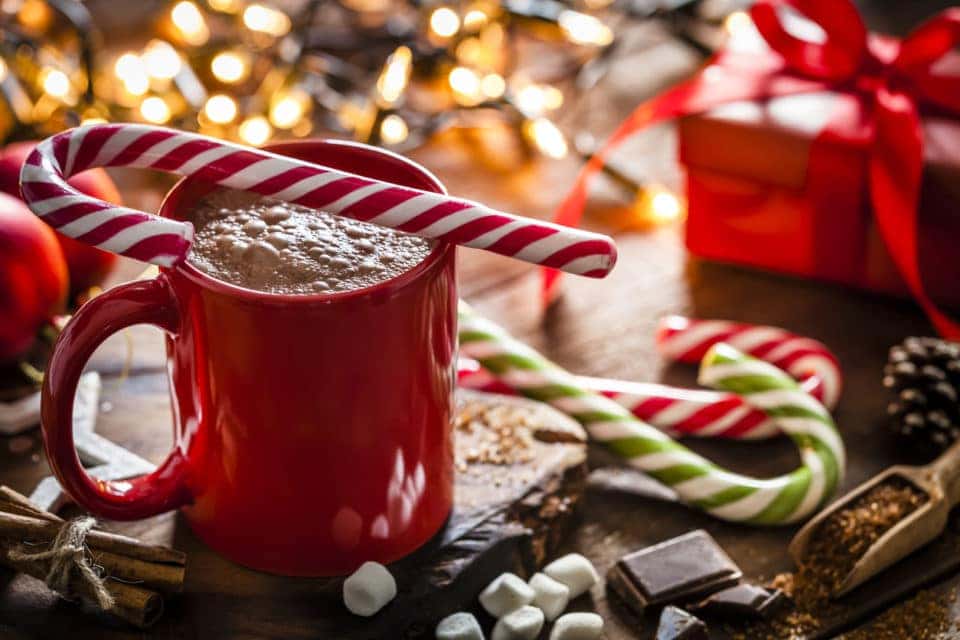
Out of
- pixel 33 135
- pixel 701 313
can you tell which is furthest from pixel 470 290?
pixel 33 135

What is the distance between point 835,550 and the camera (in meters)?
0.98

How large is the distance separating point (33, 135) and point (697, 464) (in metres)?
0.96

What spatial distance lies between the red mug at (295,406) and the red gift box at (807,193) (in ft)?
1.83

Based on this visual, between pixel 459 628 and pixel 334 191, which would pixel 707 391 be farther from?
pixel 334 191

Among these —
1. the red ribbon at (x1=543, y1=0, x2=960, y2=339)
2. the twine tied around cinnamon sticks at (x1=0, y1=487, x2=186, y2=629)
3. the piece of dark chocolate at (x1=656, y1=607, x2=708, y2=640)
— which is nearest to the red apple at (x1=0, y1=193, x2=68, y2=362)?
the twine tied around cinnamon sticks at (x1=0, y1=487, x2=186, y2=629)

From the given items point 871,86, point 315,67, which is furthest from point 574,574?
point 315,67

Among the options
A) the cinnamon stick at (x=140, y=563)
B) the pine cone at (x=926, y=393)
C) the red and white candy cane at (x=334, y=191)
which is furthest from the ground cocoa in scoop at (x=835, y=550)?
the cinnamon stick at (x=140, y=563)

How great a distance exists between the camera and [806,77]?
1367mm

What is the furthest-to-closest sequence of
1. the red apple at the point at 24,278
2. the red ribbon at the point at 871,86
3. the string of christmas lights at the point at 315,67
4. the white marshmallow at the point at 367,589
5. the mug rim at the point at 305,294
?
the string of christmas lights at the point at 315,67
the red ribbon at the point at 871,86
the red apple at the point at 24,278
the white marshmallow at the point at 367,589
the mug rim at the point at 305,294

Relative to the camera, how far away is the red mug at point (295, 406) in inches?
30.9

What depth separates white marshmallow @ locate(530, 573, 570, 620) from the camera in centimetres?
93

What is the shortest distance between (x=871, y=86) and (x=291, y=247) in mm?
785

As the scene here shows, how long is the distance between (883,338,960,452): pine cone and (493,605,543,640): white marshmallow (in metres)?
0.42

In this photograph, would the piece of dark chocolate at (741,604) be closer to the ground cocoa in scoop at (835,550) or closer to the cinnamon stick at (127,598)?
the ground cocoa in scoop at (835,550)
